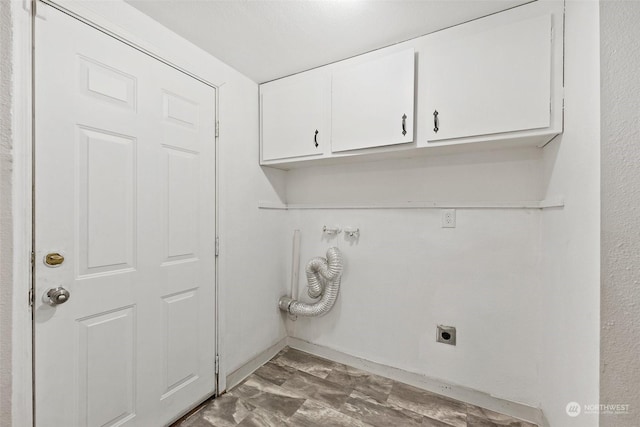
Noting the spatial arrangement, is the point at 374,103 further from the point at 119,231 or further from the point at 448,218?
Answer: the point at 119,231

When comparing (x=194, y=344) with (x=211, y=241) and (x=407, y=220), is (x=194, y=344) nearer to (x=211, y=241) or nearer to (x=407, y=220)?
(x=211, y=241)

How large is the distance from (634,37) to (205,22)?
182 centimetres

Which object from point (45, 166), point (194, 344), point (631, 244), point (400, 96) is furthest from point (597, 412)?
point (45, 166)

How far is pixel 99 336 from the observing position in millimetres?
1265

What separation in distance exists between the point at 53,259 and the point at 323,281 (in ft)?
5.31

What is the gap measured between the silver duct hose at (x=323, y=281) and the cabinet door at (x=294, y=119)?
2.70 ft

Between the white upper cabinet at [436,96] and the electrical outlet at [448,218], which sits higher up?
the white upper cabinet at [436,96]

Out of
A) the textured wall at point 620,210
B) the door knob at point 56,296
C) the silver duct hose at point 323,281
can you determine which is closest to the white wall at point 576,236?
the textured wall at point 620,210

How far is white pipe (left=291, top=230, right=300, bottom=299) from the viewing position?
2.37 m

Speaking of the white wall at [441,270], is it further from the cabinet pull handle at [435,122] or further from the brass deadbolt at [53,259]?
the brass deadbolt at [53,259]

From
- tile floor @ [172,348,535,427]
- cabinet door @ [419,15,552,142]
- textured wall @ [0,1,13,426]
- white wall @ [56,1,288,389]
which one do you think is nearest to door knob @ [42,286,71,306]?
textured wall @ [0,1,13,426]

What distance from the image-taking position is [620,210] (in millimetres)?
872

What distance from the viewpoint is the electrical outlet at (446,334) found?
1.81 meters

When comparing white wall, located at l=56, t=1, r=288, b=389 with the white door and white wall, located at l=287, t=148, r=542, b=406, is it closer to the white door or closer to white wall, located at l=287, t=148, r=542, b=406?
the white door
